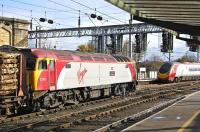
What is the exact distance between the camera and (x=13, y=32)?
38750mm

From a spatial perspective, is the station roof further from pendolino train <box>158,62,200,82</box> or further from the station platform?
pendolino train <box>158,62,200,82</box>

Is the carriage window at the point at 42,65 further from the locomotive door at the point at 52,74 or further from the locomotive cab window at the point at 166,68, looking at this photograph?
the locomotive cab window at the point at 166,68

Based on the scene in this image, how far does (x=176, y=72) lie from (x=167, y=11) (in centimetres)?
5208

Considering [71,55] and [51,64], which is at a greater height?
[71,55]

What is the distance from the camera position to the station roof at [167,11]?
12.1m

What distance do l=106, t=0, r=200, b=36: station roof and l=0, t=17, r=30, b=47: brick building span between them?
2256 cm

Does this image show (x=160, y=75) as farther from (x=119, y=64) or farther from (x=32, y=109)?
(x=32, y=109)

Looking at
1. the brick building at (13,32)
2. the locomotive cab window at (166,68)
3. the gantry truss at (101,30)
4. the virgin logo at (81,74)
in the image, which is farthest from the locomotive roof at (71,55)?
the gantry truss at (101,30)

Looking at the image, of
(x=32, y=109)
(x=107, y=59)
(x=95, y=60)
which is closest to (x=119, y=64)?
(x=107, y=59)

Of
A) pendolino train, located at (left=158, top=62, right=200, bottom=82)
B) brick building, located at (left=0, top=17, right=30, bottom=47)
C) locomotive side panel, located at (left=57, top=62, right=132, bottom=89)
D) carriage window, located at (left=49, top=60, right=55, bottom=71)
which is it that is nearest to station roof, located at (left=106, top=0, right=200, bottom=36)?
carriage window, located at (left=49, top=60, right=55, bottom=71)

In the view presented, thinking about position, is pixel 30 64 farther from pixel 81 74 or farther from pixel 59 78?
pixel 81 74

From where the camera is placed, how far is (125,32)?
81.4m

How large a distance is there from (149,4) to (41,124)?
26.8ft

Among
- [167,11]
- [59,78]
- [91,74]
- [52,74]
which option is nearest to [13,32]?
[91,74]
